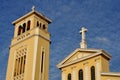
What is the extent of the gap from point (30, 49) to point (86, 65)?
7.01 metres

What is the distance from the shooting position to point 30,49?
34125 mm

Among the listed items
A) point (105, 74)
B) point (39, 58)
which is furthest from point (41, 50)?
point (105, 74)

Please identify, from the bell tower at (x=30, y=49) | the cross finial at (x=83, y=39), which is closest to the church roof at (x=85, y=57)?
the cross finial at (x=83, y=39)

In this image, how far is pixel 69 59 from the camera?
1248 inches

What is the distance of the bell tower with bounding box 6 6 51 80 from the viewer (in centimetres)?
3297

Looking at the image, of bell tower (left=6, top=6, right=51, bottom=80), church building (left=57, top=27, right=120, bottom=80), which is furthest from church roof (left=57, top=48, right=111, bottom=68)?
bell tower (left=6, top=6, right=51, bottom=80)

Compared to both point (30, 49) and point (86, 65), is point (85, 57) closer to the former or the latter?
point (86, 65)

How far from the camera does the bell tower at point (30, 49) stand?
33.0m

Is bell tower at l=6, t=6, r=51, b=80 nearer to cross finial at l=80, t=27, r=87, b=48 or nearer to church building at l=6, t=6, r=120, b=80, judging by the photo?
church building at l=6, t=6, r=120, b=80

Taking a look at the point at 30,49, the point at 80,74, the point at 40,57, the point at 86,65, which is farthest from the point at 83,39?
the point at 30,49

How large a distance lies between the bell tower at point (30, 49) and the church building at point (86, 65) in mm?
2675

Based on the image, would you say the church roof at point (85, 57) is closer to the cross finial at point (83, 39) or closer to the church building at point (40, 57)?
the church building at point (40, 57)

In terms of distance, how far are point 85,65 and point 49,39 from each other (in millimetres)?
7432

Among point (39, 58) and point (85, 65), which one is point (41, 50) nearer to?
point (39, 58)
